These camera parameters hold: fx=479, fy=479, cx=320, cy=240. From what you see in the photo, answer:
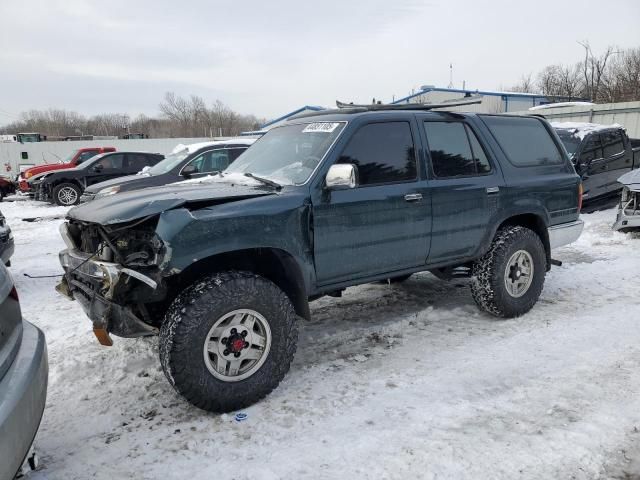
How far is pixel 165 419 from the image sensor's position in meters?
3.05

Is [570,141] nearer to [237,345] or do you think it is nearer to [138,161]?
[237,345]

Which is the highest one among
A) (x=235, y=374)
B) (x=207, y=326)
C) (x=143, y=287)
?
(x=143, y=287)

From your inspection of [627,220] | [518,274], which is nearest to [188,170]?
[518,274]

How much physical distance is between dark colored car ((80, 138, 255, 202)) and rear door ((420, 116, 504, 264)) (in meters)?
5.47

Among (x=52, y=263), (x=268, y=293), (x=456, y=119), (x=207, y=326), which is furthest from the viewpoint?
(x=52, y=263)

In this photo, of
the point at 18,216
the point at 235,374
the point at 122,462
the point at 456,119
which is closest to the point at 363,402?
the point at 235,374

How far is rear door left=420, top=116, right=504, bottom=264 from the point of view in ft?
13.4

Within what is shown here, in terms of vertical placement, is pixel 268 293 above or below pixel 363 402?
above

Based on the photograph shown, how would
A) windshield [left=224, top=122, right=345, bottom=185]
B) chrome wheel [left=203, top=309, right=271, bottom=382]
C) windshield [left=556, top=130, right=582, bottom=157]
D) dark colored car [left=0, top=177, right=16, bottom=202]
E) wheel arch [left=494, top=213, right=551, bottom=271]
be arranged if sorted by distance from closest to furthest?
chrome wheel [left=203, top=309, right=271, bottom=382] < windshield [left=224, top=122, right=345, bottom=185] < wheel arch [left=494, top=213, right=551, bottom=271] < windshield [left=556, top=130, right=582, bottom=157] < dark colored car [left=0, top=177, right=16, bottom=202]

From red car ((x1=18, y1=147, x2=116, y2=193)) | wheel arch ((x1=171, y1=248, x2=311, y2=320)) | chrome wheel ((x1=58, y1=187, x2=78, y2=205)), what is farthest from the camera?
red car ((x1=18, y1=147, x2=116, y2=193))

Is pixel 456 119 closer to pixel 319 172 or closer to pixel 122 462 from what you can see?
pixel 319 172

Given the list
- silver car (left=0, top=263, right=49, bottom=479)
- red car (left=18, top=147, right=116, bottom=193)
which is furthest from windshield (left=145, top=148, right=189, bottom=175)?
red car (left=18, top=147, right=116, bottom=193)

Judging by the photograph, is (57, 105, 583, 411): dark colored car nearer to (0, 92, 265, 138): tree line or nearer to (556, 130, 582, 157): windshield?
(556, 130, 582, 157): windshield

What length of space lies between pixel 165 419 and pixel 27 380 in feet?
3.48
